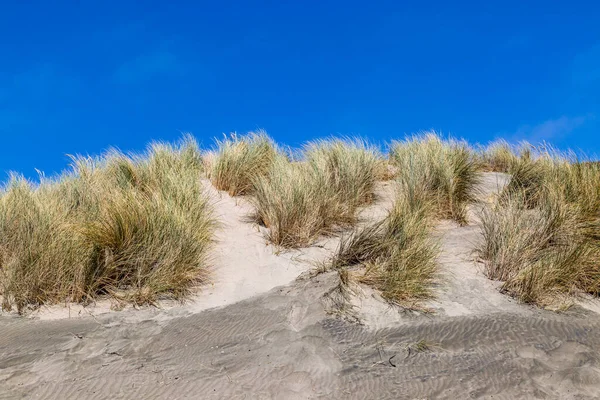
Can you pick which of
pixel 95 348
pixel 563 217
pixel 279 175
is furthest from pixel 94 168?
pixel 563 217

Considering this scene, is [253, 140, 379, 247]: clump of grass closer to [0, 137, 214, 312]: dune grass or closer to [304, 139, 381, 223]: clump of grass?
[304, 139, 381, 223]: clump of grass

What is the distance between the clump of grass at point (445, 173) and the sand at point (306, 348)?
1.86 metres

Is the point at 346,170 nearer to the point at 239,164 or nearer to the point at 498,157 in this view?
the point at 239,164

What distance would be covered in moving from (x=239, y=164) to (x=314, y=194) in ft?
6.58

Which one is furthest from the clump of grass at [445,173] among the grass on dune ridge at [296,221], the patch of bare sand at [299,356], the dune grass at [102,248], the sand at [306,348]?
the dune grass at [102,248]

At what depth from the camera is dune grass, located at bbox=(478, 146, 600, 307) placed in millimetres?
4965

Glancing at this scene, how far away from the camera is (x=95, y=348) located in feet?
12.7

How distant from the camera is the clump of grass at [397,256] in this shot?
4.78 metres

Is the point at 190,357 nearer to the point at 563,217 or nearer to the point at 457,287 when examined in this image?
the point at 457,287

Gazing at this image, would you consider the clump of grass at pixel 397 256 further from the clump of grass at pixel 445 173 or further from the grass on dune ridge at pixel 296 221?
the clump of grass at pixel 445 173

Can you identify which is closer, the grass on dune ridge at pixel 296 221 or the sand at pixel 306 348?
the sand at pixel 306 348

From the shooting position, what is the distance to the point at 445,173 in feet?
24.1

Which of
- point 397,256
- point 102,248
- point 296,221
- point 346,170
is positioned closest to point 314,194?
point 296,221

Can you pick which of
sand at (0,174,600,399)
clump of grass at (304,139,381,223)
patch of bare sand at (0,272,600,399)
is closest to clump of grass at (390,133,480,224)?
clump of grass at (304,139,381,223)
